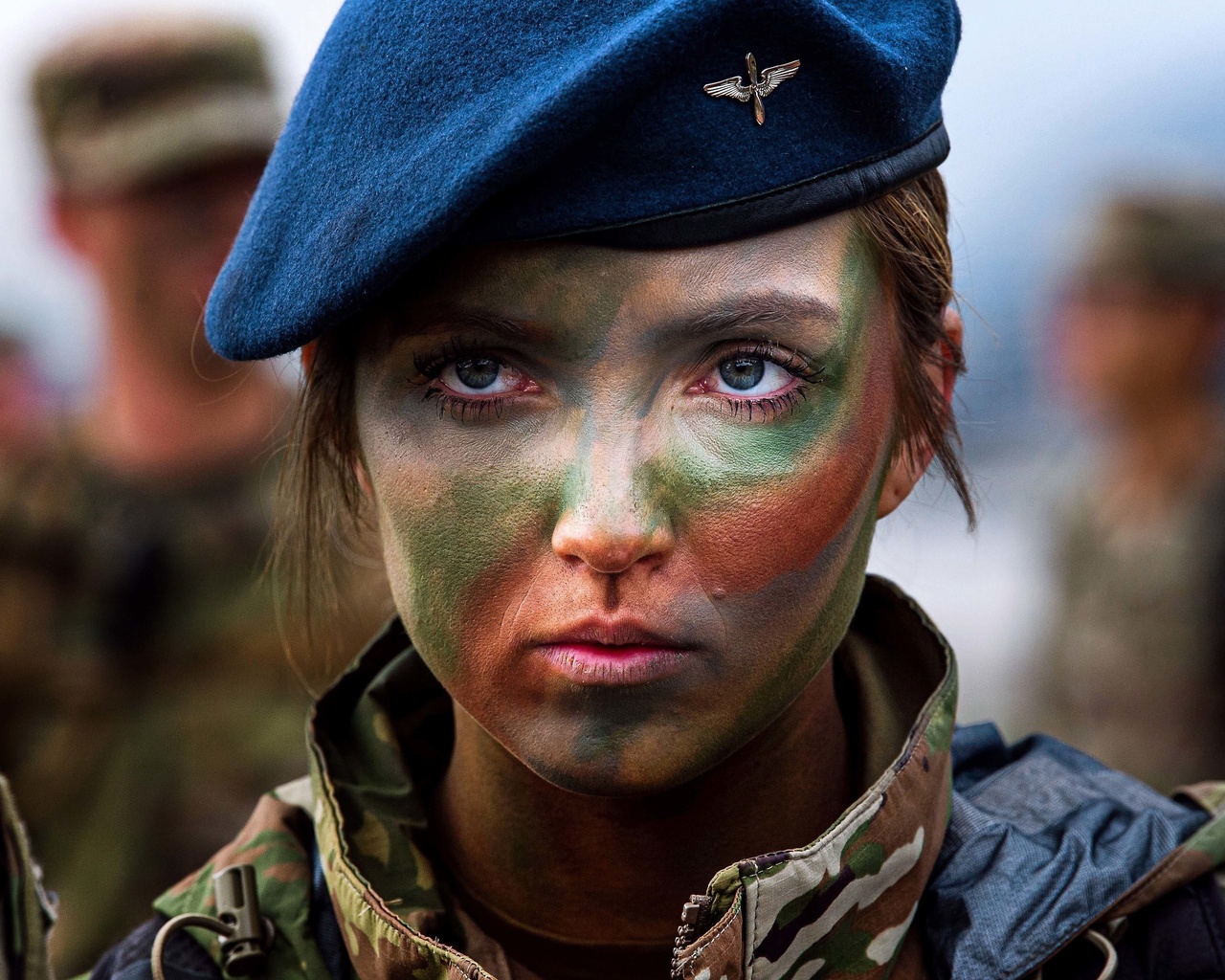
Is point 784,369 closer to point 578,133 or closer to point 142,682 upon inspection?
point 578,133

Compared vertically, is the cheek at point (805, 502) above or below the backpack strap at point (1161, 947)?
above

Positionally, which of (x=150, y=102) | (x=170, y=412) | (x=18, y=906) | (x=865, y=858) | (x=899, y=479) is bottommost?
(x=170, y=412)

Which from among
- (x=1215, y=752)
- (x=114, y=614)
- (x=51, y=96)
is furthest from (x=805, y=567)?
(x=1215, y=752)

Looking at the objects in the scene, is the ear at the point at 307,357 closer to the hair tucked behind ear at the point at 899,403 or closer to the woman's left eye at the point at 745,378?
the hair tucked behind ear at the point at 899,403

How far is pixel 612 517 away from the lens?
5.90 feet

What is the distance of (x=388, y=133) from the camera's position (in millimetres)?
1893

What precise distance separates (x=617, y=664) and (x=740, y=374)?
0.34m

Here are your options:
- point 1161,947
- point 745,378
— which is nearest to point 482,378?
point 745,378

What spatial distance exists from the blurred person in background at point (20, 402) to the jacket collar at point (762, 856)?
3.48 m

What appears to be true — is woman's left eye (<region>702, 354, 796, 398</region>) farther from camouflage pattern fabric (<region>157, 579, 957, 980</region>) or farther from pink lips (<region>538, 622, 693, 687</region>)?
camouflage pattern fabric (<region>157, 579, 957, 980</region>)

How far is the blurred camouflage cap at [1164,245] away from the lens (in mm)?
6848

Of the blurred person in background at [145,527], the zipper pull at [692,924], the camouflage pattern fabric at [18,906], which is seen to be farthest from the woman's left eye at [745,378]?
the blurred person in background at [145,527]

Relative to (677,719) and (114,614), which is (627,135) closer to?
(677,719)

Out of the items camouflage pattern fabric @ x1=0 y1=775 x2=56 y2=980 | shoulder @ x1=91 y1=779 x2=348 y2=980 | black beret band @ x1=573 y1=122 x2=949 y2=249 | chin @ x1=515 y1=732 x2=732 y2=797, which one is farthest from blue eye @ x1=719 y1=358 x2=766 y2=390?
camouflage pattern fabric @ x1=0 y1=775 x2=56 y2=980
